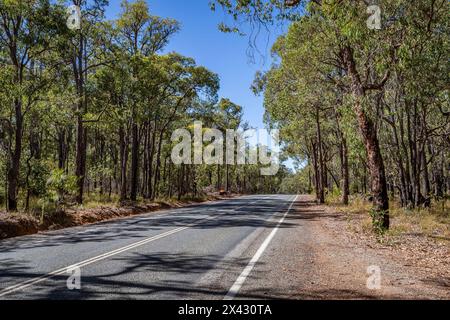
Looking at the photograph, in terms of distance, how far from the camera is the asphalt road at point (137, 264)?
6383 millimetres

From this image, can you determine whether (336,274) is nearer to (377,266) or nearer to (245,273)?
(377,266)

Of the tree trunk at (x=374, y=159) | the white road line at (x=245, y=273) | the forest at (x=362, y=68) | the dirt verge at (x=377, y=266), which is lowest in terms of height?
the dirt verge at (x=377, y=266)

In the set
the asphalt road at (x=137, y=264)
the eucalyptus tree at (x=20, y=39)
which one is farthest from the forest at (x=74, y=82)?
the asphalt road at (x=137, y=264)

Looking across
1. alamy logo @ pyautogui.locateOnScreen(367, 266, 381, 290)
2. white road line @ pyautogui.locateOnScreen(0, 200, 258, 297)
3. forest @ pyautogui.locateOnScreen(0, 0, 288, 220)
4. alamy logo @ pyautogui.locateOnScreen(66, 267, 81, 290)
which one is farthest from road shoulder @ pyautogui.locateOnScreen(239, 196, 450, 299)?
forest @ pyautogui.locateOnScreen(0, 0, 288, 220)

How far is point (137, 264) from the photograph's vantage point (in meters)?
8.45

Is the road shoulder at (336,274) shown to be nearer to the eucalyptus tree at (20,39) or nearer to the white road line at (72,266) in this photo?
the white road line at (72,266)

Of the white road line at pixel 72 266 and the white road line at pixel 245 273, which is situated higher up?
the white road line at pixel 72 266

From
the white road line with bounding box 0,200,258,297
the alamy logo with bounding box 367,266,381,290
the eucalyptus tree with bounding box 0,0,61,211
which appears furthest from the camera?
the eucalyptus tree with bounding box 0,0,61,211

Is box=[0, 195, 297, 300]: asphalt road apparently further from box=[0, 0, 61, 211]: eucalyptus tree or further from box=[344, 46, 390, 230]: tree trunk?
box=[0, 0, 61, 211]: eucalyptus tree

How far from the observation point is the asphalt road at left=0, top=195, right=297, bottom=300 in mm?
6383

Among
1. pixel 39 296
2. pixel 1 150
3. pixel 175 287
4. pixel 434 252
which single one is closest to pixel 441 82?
pixel 434 252

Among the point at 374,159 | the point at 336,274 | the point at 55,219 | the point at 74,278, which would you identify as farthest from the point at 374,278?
the point at 55,219

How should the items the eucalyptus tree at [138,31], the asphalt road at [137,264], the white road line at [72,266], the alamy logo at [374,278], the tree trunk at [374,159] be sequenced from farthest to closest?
the eucalyptus tree at [138,31] < the tree trunk at [374,159] < the alamy logo at [374,278] < the white road line at [72,266] < the asphalt road at [137,264]
